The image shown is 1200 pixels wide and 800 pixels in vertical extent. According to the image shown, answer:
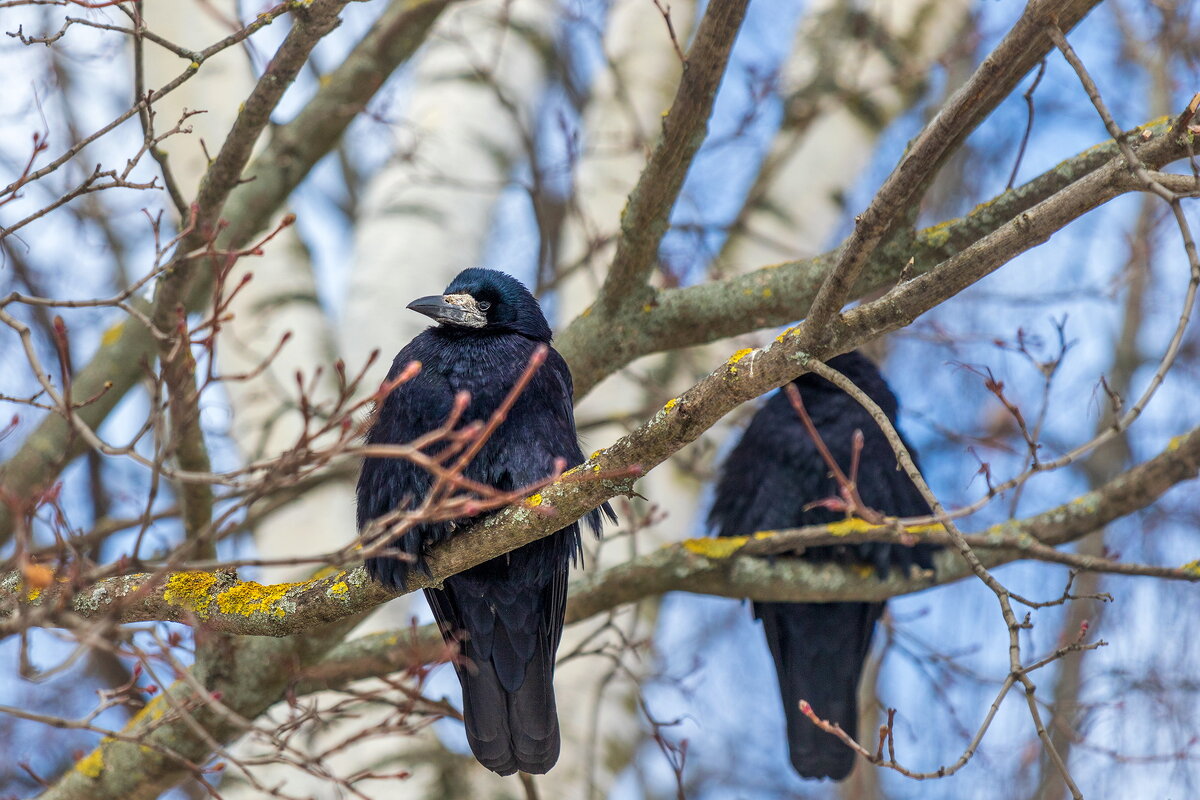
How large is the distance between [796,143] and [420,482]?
3.70m

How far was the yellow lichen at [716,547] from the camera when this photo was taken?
382 cm

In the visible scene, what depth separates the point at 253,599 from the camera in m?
2.82

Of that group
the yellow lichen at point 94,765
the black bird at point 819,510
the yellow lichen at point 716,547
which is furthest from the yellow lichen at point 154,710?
the black bird at point 819,510

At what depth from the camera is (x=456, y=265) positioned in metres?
5.77

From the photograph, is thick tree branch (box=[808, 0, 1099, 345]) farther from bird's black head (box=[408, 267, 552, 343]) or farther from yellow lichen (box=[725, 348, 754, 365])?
bird's black head (box=[408, 267, 552, 343])

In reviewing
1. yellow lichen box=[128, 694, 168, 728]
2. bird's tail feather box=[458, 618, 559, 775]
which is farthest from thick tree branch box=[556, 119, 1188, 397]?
yellow lichen box=[128, 694, 168, 728]

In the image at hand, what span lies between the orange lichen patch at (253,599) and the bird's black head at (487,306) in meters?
0.96

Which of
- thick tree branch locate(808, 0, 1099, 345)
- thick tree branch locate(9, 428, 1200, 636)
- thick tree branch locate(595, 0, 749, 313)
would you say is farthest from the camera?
thick tree branch locate(595, 0, 749, 313)

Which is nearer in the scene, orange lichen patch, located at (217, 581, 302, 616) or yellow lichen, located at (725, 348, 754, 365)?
yellow lichen, located at (725, 348, 754, 365)

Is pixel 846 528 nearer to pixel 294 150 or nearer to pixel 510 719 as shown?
pixel 510 719

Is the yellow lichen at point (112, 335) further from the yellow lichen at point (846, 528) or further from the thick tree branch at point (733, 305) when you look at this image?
the yellow lichen at point (846, 528)

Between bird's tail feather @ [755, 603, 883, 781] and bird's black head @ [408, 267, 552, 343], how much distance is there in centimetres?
181

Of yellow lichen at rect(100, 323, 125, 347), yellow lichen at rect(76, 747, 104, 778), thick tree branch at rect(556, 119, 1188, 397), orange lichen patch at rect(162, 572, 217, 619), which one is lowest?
yellow lichen at rect(76, 747, 104, 778)

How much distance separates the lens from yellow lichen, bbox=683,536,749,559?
382 cm
